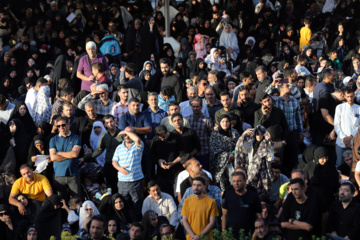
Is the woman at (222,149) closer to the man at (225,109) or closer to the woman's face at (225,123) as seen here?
the woman's face at (225,123)

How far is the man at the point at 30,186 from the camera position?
11570 mm

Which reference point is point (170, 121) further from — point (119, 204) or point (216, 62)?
point (216, 62)

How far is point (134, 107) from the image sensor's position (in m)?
12.4

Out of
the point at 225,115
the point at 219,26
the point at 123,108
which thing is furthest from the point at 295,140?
the point at 219,26

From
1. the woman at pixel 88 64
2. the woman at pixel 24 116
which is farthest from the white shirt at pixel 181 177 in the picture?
the woman at pixel 88 64

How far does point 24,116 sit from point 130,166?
2442mm

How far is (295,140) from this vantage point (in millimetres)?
13047

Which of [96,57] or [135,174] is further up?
[96,57]

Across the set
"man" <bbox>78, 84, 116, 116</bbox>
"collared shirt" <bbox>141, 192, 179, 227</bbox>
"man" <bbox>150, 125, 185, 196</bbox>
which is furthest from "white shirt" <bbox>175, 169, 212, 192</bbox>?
"man" <bbox>78, 84, 116, 116</bbox>

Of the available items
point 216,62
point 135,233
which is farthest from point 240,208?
point 216,62

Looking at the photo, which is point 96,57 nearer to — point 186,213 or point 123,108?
point 123,108

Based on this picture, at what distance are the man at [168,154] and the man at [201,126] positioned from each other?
0.54m

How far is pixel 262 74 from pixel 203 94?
117 cm

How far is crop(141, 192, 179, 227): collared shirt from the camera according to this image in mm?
10875
